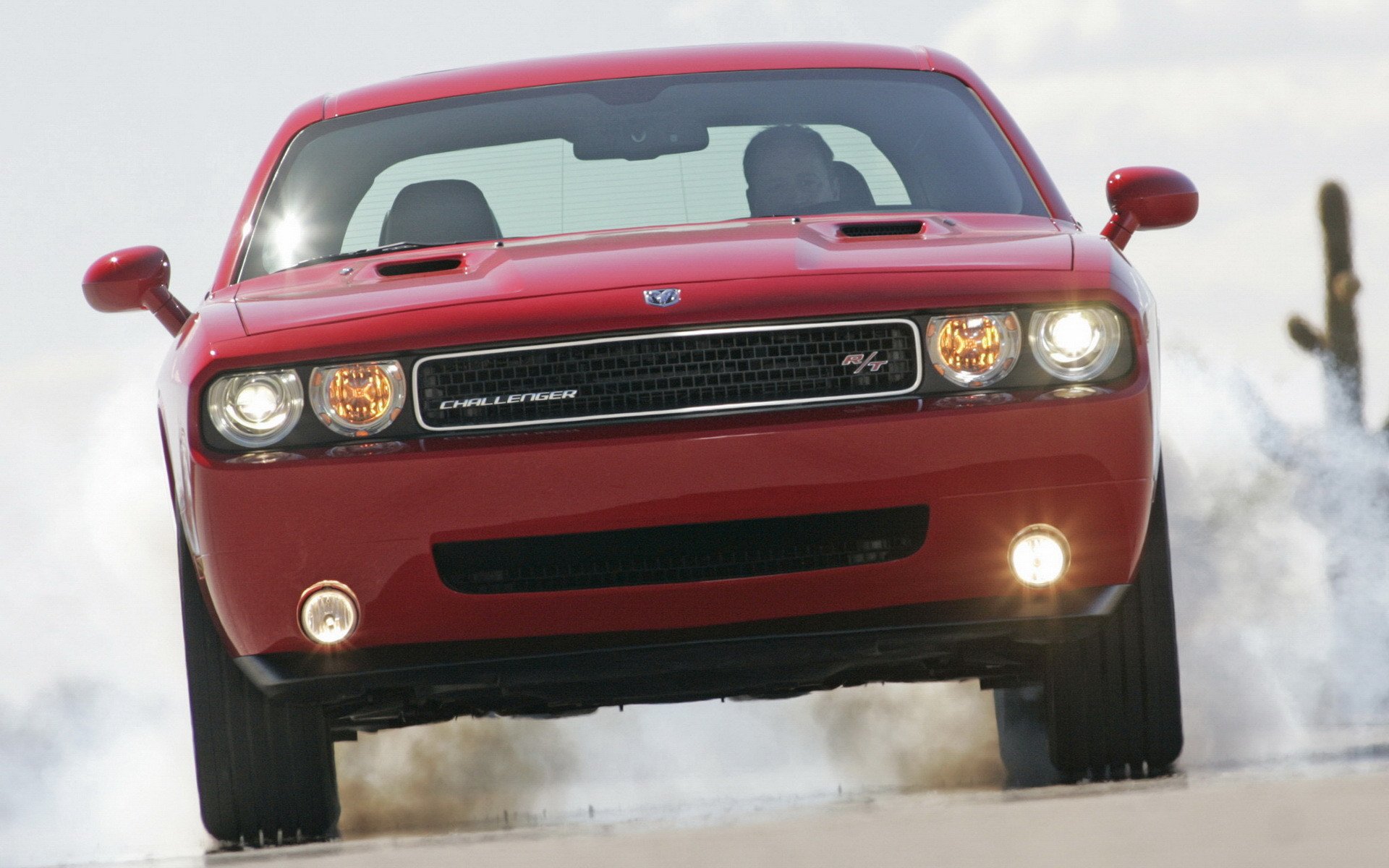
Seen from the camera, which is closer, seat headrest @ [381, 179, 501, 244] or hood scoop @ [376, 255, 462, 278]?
hood scoop @ [376, 255, 462, 278]

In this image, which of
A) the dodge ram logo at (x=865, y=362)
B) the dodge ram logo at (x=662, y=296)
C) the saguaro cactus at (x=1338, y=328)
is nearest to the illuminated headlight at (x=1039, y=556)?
the dodge ram logo at (x=865, y=362)

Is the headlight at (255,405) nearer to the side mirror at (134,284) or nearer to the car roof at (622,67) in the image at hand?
the side mirror at (134,284)

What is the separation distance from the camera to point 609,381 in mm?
3650

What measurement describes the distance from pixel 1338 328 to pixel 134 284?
10.5 m

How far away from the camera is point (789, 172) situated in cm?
488

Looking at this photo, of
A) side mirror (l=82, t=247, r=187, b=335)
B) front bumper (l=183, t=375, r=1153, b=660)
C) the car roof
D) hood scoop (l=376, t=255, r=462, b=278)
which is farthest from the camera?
the car roof

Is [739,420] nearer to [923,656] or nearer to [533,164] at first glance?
[923,656]

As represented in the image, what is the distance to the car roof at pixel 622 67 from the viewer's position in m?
5.32

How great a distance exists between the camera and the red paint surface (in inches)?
141

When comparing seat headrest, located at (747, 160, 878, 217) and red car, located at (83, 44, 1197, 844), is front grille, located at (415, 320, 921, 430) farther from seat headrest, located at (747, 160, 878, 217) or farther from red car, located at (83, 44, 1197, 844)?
seat headrest, located at (747, 160, 878, 217)

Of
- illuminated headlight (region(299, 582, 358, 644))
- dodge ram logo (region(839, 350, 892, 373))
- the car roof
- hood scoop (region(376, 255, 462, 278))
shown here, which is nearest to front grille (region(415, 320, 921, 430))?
dodge ram logo (region(839, 350, 892, 373))

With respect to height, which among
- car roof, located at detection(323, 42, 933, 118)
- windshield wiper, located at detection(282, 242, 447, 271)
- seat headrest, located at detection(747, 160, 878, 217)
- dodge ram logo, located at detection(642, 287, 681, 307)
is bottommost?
dodge ram logo, located at detection(642, 287, 681, 307)

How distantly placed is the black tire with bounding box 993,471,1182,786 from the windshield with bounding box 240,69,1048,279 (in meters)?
1.11

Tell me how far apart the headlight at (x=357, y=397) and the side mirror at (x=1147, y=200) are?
1.98 meters
